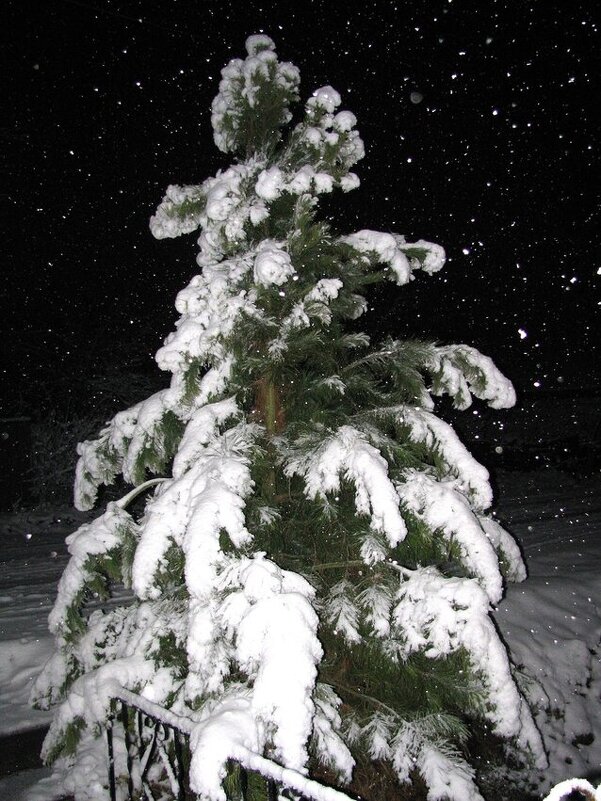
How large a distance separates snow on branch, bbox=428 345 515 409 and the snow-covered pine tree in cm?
1

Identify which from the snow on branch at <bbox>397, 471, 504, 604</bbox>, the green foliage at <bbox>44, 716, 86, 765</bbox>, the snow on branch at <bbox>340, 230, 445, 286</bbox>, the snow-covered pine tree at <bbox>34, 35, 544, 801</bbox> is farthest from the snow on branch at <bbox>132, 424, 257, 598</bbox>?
the snow on branch at <bbox>340, 230, 445, 286</bbox>

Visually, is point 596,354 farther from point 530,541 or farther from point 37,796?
point 37,796

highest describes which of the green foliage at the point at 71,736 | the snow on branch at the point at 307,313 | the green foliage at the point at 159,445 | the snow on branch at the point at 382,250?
the snow on branch at the point at 382,250

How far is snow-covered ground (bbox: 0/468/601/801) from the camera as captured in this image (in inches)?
211

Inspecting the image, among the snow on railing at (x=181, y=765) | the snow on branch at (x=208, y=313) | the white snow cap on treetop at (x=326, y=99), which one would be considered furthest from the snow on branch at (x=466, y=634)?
the white snow cap on treetop at (x=326, y=99)

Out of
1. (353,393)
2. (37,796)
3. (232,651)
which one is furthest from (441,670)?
(37,796)

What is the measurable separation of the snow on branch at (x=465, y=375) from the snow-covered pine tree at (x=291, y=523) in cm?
1

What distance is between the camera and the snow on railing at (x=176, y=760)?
185cm

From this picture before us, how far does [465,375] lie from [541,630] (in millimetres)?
4929

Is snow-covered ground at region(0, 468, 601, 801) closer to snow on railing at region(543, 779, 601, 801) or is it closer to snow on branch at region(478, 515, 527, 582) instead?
snow on branch at region(478, 515, 527, 582)

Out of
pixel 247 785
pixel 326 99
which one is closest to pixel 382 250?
pixel 326 99

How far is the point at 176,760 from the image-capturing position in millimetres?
2828

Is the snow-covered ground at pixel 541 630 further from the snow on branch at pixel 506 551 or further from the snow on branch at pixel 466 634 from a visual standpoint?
the snow on branch at pixel 466 634

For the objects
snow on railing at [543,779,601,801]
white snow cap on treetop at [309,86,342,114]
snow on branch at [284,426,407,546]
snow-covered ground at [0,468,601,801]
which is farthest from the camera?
snow-covered ground at [0,468,601,801]
